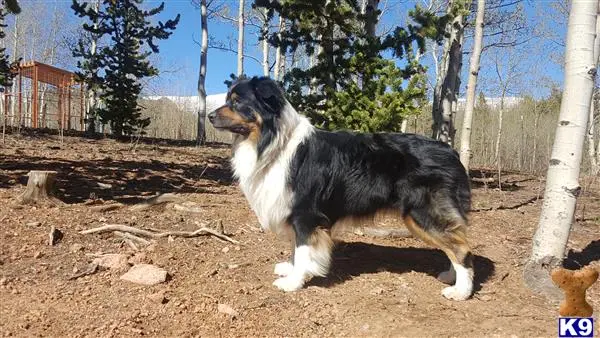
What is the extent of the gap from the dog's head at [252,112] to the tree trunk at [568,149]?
2.54 metres

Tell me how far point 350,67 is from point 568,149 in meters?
5.29

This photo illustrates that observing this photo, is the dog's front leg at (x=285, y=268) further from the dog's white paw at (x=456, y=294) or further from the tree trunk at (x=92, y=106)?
the tree trunk at (x=92, y=106)

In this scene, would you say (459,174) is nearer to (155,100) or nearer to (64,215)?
(64,215)

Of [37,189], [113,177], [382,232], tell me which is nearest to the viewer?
[37,189]

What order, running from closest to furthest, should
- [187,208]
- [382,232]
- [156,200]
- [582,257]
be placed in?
1. [582,257]
2. [382,232]
3. [187,208]
4. [156,200]

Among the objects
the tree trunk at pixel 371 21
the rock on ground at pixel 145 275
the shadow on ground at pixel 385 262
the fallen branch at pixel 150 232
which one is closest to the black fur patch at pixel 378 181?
the shadow on ground at pixel 385 262

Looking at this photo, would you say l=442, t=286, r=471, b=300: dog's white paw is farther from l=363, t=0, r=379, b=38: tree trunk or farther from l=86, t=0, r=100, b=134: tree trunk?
l=86, t=0, r=100, b=134: tree trunk

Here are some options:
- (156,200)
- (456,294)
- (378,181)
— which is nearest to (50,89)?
(156,200)

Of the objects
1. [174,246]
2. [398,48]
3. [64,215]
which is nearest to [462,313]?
[174,246]

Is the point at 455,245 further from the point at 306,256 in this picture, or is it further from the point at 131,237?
the point at 131,237

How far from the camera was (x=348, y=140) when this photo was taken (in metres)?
4.28

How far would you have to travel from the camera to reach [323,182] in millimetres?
4082

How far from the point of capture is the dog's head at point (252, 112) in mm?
4027

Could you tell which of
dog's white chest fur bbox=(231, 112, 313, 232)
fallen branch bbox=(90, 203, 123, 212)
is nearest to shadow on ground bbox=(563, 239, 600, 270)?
dog's white chest fur bbox=(231, 112, 313, 232)
